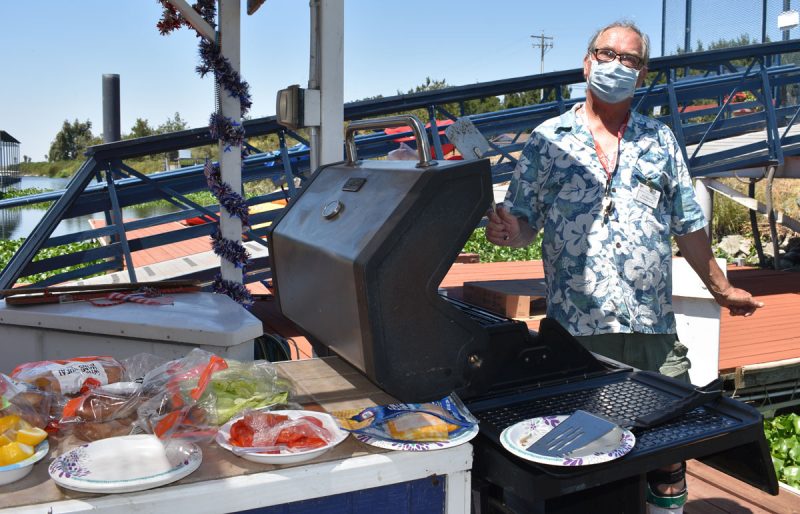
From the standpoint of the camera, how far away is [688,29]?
38.9 ft

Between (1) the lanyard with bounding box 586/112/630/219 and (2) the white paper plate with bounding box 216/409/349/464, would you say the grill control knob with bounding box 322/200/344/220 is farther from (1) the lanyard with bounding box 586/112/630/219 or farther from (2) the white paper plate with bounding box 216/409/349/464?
(1) the lanyard with bounding box 586/112/630/219

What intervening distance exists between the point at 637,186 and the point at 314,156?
55.0 inches

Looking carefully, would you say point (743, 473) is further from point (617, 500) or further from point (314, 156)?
point (314, 156)

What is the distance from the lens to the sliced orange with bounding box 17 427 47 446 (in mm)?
1282

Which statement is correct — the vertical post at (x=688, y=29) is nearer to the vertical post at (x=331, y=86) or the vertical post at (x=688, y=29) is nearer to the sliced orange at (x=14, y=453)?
the vertical post at (x=331, y=86)

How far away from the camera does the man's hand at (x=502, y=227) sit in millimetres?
2400

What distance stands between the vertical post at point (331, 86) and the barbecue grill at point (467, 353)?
4.38ft

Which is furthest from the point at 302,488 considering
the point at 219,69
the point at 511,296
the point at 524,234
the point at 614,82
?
the point at 511,296

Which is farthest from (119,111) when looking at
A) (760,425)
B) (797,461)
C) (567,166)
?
(760,425)

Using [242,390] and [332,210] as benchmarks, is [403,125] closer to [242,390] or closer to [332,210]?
[332,210]

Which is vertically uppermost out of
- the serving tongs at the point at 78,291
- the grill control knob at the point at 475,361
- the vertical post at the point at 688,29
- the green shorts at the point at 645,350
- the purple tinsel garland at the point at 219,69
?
the vertical post at the point at 688,29

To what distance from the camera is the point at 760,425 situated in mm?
1473

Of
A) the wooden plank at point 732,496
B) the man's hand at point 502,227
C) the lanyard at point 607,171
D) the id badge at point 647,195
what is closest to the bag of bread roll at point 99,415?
the man's hand at point 502,227

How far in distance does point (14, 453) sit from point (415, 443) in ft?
2.28
